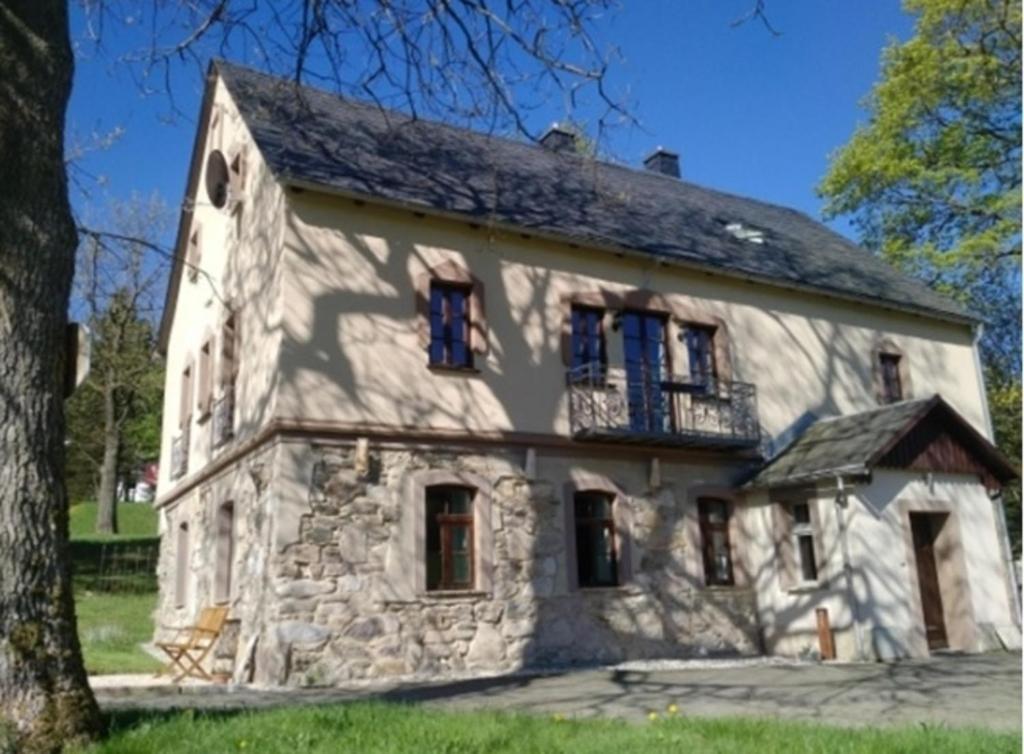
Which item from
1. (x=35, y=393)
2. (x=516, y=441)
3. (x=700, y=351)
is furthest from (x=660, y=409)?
(x=35, y=393)

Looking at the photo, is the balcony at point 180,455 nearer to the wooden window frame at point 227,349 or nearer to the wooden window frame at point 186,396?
the wooden window frame at point 186,396

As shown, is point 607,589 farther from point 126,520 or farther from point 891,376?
point 126,520

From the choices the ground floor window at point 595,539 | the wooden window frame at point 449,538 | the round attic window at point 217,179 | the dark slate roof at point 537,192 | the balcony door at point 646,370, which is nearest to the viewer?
the wooden window frame at point 449,538

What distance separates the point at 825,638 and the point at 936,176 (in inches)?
579

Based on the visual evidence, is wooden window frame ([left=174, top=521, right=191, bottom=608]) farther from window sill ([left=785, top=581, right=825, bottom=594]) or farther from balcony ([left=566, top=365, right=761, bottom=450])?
window sill ([left=785, top=581, right=825, bottom=594])

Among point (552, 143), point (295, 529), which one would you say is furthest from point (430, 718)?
point (552, 143)

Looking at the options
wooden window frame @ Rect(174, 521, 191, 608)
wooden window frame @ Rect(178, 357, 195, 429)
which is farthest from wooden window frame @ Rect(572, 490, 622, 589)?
wooden window frame @ Rect(178, 357, 195, 429)

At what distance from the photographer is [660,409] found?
48.9ft

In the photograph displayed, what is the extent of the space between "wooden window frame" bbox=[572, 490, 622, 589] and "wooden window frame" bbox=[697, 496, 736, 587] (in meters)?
1.71

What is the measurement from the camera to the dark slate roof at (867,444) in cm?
1409

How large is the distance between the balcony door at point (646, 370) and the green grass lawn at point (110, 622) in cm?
844

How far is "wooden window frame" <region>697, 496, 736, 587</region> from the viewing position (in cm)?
1506

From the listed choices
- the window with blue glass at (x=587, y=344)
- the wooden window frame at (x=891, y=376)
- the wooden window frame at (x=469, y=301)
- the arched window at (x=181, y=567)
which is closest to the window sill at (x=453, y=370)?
the wooden window frame at (x=469, y=301)

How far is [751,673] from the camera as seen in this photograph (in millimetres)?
11609
